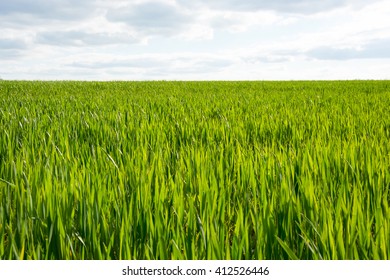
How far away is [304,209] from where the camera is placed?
1457mm

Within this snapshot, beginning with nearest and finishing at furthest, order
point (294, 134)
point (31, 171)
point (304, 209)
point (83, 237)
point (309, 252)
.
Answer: point (309, 252)
point (83, 237)
point (304, 209)
point (31, 171)
point (294, 134)

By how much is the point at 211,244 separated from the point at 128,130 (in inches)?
94.4

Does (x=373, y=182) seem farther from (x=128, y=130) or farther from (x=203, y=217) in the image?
(x=128, y=130)

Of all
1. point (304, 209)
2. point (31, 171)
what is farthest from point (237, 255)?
point (31, 171)

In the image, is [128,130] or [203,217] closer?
A: [203,217]

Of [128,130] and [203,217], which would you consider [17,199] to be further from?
[128,130]

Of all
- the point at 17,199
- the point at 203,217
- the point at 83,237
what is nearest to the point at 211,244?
the point at 203,217

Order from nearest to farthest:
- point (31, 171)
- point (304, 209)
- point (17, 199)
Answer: point (304, 209) → point (17, 199) → point (31, 171)

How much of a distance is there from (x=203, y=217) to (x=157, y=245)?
0.63 feet
